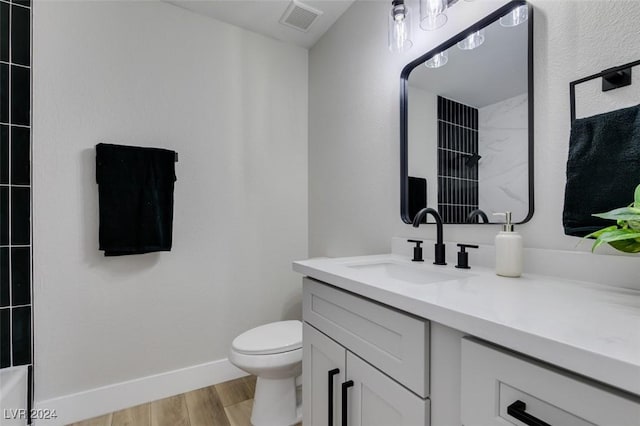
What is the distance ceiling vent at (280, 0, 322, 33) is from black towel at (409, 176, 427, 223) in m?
1.28

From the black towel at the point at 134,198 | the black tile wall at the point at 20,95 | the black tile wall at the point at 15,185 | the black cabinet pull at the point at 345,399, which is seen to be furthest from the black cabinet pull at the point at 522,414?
the black tile wall at the point at 20,95

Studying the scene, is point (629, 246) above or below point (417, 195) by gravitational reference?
below

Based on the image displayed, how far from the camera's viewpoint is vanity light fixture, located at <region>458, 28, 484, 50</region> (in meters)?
1.19

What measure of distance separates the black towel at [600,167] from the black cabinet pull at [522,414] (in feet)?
1.84

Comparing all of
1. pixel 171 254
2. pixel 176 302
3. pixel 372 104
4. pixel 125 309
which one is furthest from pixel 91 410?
pixel 372 104

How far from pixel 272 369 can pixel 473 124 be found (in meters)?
1.41

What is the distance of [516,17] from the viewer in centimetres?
107

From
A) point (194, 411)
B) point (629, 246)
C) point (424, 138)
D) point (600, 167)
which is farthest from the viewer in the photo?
point (194, 411)

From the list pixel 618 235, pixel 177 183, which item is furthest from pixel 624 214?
pixel 177 183

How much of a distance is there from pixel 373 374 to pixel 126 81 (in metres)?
1.97

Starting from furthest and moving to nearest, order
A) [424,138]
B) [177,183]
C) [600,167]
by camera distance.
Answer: [177,183], [424,138], [600,167]

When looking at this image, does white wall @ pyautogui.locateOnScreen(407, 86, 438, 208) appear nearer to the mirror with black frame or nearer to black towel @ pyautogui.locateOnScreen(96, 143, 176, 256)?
the mirror with black frame

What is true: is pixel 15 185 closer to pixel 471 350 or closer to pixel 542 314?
pixel 471 350

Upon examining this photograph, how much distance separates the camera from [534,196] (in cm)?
101
